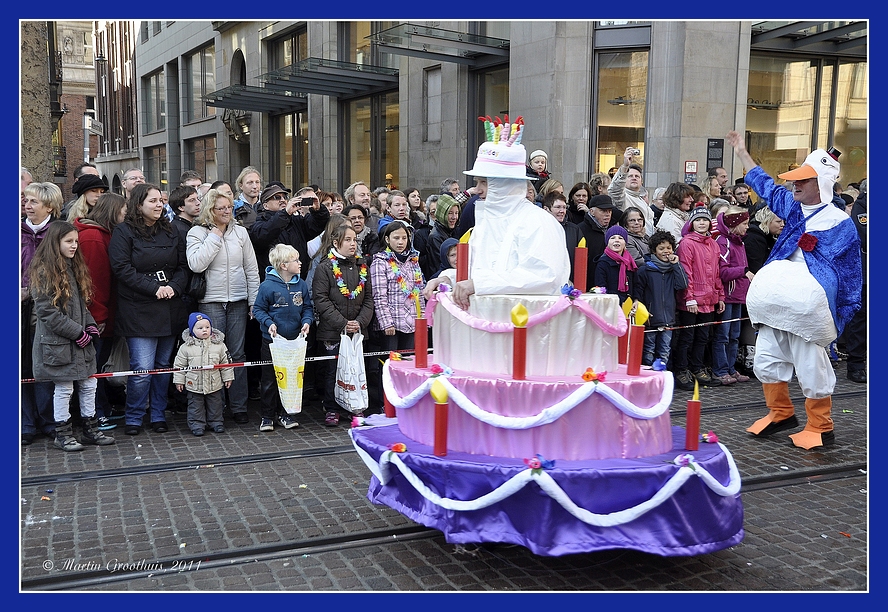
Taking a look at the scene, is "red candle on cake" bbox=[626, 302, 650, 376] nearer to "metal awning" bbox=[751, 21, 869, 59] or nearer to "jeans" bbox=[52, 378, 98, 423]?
"jeans" bbox=[52, 378, 98, 423]

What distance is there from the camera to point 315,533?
4.95m

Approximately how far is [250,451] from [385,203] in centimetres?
399

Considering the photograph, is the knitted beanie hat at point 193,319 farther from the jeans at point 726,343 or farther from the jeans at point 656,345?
the jeans at point 726,343

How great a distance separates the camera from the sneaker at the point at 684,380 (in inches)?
356

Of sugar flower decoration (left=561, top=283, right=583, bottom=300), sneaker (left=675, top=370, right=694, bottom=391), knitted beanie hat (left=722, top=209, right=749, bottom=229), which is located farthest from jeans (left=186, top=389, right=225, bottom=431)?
knitted beanie hat (left=722, top=209, right=749, bottom=229)

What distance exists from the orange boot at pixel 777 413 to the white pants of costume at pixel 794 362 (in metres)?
0.12

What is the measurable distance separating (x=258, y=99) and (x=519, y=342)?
21.6 meters

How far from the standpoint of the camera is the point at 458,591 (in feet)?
13.8

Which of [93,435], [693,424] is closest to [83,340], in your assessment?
[93,435]

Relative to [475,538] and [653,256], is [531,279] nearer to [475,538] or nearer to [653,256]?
[475,538]

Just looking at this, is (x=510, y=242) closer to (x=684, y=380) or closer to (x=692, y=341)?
(x=684, y=380)

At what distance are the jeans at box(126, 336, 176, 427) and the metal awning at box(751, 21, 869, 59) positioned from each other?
12613 millimetres

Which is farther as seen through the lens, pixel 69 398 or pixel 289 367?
pixel 289 367

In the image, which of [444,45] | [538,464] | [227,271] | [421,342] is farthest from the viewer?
[444,45]
